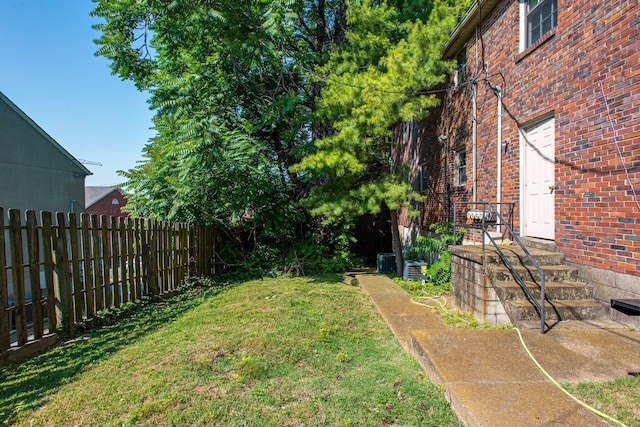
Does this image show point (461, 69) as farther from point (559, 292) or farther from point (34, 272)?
point (34, 272)

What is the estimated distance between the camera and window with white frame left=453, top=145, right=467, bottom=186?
28.1ft

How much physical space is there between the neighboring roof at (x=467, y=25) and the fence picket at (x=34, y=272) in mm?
8383

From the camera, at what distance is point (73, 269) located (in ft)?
15.7

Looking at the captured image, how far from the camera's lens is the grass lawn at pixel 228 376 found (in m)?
2.79

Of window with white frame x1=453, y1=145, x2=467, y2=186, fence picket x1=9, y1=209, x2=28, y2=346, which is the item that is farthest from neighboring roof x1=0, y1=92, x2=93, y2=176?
window with white frame x1=453, y1=145, x2=467, y2=186

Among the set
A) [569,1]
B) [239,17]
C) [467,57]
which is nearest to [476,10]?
[467,57]

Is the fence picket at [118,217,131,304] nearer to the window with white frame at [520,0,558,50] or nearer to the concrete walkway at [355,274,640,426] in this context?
the concrete walkway at [355,274,640,426]

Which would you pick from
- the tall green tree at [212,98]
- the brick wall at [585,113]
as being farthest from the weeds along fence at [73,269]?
the brick wall at [585,113]

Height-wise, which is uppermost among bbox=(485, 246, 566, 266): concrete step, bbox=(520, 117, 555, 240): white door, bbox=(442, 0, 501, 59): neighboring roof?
bbox=(442, 0, 501, 59): neighboring roof

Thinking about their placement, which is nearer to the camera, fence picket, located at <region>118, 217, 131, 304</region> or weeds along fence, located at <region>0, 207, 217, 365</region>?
weeds along fence, located at <region>0, 207, 217, 365</region>

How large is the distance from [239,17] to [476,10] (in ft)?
17.4

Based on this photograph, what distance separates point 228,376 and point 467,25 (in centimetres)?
822

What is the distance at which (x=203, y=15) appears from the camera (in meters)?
7.82

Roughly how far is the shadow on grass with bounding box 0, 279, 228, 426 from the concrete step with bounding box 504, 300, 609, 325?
474 centimetres
